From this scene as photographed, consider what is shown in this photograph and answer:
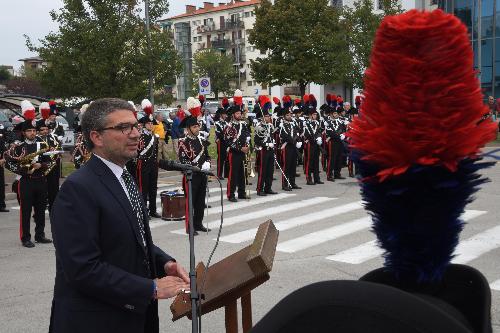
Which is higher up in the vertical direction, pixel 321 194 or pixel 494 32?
pixel 494 32

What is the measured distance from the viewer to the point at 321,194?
13.9 meters

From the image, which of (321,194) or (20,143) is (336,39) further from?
(20,143)

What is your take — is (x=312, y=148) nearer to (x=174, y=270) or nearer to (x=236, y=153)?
(x=236, y=153)

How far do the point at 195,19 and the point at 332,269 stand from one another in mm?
108008

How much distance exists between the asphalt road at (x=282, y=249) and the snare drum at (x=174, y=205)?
261 millimetres

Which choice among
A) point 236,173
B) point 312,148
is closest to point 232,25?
point 312,148

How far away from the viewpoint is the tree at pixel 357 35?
3066cm

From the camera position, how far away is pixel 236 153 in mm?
13383

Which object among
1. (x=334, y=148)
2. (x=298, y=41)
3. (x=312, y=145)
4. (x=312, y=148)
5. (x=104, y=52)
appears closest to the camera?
(x=312, y=148)

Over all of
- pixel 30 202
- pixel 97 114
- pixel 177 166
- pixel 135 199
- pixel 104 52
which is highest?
pixel 104 52

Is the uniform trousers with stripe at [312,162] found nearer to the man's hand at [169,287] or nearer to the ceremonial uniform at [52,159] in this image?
the ceremonial uniform at [52,159]

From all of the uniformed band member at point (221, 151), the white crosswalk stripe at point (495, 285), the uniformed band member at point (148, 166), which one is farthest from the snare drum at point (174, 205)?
the white crosswalk stripe at point (495, 285)

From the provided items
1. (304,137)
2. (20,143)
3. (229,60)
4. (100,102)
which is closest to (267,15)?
(304,137)

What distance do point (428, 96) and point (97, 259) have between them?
5.50 feet
